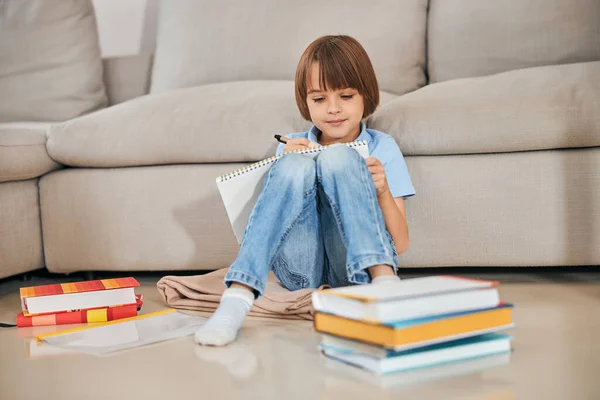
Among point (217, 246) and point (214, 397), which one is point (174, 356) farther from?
point (217, 246)

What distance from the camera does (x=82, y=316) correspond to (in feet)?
5.66

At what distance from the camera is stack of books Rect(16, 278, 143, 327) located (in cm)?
172

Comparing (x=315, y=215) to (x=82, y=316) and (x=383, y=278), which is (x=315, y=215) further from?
(x=82, y=316)

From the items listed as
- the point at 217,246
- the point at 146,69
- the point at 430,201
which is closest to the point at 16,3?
the point at 146,69

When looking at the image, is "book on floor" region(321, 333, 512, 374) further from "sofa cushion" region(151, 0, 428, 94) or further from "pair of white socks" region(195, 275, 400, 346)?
"sofa cushion" region(151, 0, 428, 94)

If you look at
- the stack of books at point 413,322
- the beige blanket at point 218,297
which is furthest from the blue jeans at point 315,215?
the stack of books at point 413,322

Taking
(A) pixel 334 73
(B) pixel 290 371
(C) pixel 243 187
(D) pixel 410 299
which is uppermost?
(A) pixel 334 73

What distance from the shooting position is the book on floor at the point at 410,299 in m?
1.15

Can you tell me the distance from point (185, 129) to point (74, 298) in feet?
1.75

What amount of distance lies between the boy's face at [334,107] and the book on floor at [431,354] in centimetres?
62

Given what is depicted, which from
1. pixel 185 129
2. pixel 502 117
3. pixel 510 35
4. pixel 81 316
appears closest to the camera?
pixel 81 316

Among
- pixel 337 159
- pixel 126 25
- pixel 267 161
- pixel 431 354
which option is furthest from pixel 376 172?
pixel 126 25

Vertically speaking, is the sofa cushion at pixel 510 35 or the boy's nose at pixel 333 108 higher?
the sofa cushion at pixel 510 35

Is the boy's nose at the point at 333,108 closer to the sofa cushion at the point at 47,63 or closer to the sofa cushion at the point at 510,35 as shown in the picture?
the sofa cushion at the point at 510,35
